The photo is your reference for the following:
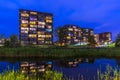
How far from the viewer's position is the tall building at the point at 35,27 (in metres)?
177

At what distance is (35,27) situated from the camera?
186875mm

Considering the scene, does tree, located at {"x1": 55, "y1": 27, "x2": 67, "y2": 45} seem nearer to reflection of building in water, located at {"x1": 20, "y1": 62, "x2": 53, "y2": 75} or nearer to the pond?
the pond

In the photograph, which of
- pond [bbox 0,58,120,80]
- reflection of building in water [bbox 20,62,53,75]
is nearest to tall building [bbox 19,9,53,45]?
pond [bbox 0,58,120,80]

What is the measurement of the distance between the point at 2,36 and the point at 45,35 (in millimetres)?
67217

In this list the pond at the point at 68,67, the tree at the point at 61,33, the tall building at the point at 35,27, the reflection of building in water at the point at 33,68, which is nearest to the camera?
the pond at the point at 68,67

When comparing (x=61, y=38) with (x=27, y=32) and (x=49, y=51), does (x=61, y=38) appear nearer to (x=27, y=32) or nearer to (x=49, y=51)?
(x=27, y=32)

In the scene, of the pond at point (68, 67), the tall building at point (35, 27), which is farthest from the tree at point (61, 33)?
the pond at point (68, 67)

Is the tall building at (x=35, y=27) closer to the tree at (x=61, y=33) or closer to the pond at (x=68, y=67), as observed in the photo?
the tree at (x=61, y=33)

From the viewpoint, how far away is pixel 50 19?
197m

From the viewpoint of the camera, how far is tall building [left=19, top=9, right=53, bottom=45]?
177 metres

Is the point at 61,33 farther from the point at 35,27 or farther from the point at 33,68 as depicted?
the point at 33,68

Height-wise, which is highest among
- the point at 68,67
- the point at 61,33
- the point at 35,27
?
the point at 35,27

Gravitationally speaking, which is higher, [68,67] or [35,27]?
[35,27]

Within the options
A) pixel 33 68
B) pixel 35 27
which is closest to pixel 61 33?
pixel 35 27
